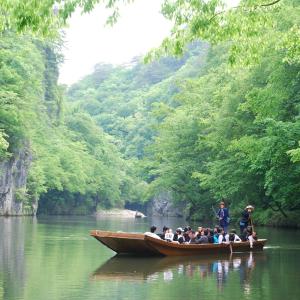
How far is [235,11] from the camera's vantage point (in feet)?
39.2

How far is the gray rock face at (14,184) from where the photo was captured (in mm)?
62344

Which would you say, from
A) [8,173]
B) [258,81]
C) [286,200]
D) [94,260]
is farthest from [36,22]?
[8,173]

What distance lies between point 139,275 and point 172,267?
2.32 m

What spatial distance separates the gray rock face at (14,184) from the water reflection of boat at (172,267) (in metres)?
41.1

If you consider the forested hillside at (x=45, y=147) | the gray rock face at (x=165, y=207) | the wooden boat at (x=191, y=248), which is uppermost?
the forested hillside at (x=45, y=147)

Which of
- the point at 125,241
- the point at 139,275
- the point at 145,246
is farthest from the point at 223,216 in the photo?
the point at 139,275

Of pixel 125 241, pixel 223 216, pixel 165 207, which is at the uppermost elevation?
pixel 165 207

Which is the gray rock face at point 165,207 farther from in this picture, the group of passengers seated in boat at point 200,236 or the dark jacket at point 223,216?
the group of passengers seated in boat at point 200,236

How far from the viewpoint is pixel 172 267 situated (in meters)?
19.9

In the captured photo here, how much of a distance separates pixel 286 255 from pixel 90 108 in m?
125

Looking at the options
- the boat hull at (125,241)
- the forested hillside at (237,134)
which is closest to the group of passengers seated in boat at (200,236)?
the boat hull at (125,241)

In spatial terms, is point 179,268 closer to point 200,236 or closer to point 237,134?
point 200,236

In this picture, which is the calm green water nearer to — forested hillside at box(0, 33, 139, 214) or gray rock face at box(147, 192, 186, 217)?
forested hillside at box(0, 33, 139, 214)

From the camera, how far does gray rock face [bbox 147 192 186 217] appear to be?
8546 centimetres
